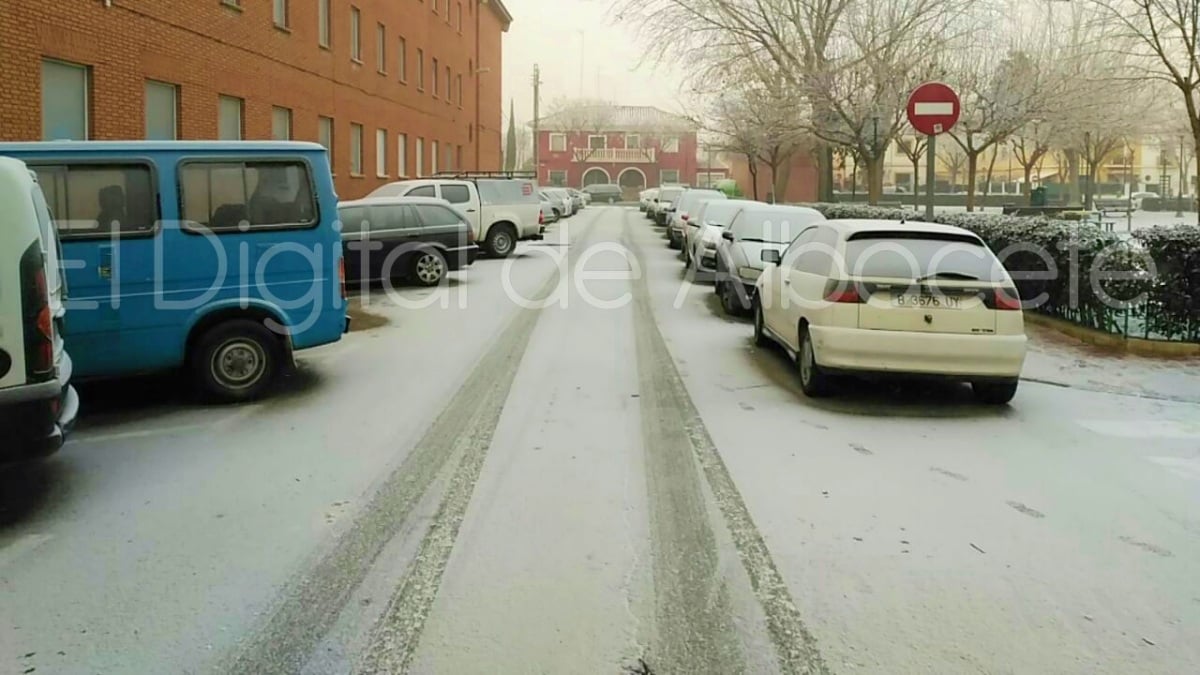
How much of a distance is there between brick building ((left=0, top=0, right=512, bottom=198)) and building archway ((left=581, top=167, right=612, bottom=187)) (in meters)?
54.5

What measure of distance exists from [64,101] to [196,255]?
9.52m

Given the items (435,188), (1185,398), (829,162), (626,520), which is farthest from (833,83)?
(626,520)

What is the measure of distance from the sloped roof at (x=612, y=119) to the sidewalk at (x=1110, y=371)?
291 feet

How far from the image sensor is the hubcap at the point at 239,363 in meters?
8.70

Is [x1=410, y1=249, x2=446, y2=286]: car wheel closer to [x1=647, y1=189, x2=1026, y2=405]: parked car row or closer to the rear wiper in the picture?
[x1=647, y1=189, x2=1026, y2=405]: parked car row

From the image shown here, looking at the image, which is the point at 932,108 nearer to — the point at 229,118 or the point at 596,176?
the point at 229,118

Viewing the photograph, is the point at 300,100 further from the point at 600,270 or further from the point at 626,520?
the point at 626,520

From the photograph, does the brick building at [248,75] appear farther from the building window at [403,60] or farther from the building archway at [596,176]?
the building archway at [596,176]

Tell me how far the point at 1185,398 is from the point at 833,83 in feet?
69.7

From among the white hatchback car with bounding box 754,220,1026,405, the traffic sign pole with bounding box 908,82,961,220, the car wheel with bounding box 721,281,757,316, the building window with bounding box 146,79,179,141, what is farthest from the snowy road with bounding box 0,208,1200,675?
the building window with bounding box 146,79,179,141

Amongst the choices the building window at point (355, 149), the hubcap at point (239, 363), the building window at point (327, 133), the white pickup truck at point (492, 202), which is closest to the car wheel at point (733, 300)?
the hubcap at point (239, 363)

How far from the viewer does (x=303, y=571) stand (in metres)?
4.86

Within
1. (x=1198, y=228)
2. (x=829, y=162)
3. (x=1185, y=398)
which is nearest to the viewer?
(x=1185, y=398)

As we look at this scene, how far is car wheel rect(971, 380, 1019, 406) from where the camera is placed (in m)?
8.62
